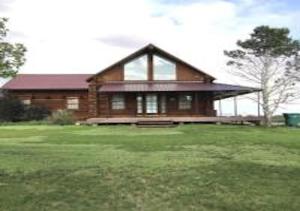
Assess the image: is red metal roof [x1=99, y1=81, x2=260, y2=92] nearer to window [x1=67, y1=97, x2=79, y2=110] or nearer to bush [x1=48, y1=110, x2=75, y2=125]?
bush [x1=48, y1=110, x2=75, y2=125]

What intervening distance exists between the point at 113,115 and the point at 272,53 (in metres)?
17.5

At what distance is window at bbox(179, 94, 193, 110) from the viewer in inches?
1908

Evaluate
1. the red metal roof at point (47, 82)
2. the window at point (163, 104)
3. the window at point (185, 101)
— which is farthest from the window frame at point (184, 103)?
the red metal roof at point (47, 82)

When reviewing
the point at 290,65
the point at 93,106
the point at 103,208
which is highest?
the point at 290,65

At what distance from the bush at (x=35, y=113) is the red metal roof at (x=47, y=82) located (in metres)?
3.73

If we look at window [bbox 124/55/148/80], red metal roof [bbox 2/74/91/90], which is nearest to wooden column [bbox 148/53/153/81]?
window [bbox 124/55/148/80]

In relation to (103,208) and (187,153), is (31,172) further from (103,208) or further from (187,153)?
(187,153)

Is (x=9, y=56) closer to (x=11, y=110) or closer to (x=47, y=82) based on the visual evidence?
(x=11, y=110)

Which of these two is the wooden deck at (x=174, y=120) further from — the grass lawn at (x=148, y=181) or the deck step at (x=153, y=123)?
the grass lawn at (x=148, y=181)

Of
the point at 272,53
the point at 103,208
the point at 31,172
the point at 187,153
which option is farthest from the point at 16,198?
the point at 272,53

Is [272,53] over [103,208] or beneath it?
over

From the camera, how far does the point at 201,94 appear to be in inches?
1902

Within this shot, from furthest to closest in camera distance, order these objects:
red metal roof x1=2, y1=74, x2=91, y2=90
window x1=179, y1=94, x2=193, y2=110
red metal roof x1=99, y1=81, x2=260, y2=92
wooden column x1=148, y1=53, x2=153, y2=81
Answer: red metal roof x1=2, y1=74, x2=91, y2=90
window x1=179, y1=94, x2=193, y2=110
wooden column x1=148, y1=53, x2=153, y2=81
red metal roof x1=99, y1=81, x2=260, y2=92

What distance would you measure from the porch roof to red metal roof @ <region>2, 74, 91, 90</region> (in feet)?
27.9
